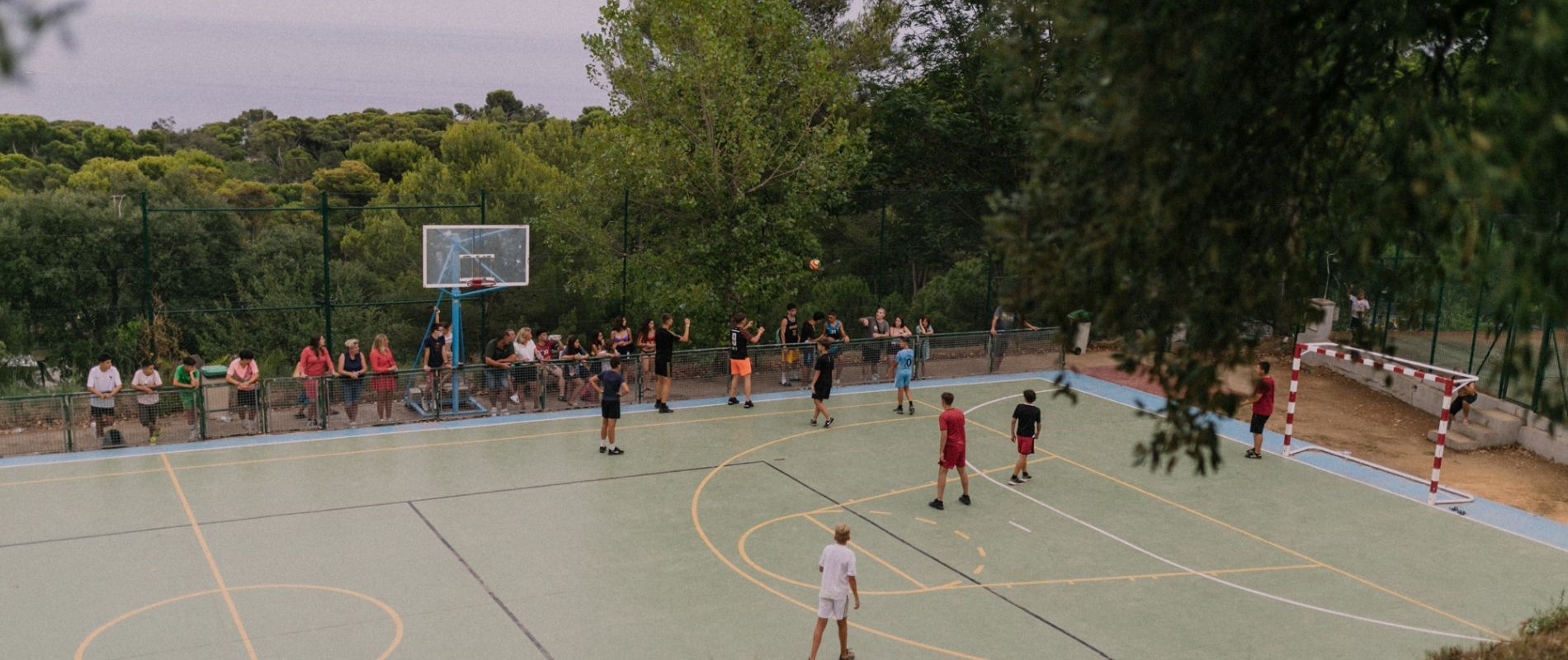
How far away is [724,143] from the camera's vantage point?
23.8 metres

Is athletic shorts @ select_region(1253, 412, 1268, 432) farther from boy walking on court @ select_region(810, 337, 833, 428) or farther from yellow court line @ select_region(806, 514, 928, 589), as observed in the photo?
yellow court line @ select_region(806, 514, 928, 589)

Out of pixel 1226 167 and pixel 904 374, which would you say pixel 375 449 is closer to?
pixel 904 374

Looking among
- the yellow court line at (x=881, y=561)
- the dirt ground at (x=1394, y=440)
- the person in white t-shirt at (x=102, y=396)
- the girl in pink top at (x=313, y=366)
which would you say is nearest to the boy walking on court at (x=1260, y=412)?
the dirt ground at (x=1394, y=440)

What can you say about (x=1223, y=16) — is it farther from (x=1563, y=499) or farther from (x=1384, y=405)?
(x=1384, y=405)

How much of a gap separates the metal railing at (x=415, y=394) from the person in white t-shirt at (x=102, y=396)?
0.09 feet

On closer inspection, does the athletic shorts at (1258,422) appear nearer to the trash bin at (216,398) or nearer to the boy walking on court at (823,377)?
the boy walking on court at (823,377)

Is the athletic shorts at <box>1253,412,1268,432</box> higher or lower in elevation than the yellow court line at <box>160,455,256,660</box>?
higher

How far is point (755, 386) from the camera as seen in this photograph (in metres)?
23.0

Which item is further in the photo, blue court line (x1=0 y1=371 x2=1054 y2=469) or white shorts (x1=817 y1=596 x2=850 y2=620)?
blue court line (x1=0 y1=371 x2=1054 y2=469)

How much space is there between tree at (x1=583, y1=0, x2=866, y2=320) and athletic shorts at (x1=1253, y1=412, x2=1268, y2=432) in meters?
9.52

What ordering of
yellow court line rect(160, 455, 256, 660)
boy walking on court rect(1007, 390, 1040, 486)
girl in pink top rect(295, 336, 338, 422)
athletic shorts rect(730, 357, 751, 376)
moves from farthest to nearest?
1. athletic shorts rect(730, 357, 751, 376)
2. girl in pink top rect(295, 336, 338, 422)
3. boy walking on court rect(1007, 390, 1040, 486)
4. yellow court line rect(160, 455, 256, 660)

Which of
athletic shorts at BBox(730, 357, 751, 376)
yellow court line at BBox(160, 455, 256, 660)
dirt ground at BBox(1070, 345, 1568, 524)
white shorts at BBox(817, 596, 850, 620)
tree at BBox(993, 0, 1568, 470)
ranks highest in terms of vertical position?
tree at BBox(993, 0, 1568, 470)

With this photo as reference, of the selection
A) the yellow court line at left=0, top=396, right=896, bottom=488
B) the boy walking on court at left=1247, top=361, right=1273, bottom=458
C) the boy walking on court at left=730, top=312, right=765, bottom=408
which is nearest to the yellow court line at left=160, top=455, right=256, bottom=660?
the yellow court line at left=0, top=396, right=896, bottom=488

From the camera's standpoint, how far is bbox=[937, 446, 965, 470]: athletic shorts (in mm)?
15500
